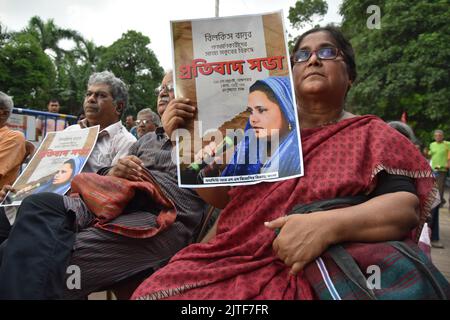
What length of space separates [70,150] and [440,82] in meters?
12.3

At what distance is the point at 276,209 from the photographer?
1.28 metres

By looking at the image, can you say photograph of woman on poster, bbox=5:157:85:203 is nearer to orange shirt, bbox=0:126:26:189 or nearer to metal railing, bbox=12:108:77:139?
orange shirt, bbox=0:126:26:189

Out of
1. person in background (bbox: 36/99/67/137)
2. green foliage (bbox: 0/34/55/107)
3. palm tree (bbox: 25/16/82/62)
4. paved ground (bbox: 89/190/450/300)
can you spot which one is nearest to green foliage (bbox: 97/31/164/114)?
→ palm tree (bbox: 25/16/82/62)

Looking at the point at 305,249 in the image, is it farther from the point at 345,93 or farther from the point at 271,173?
the point at 345,93

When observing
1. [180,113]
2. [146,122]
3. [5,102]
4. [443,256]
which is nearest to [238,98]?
[180,113]

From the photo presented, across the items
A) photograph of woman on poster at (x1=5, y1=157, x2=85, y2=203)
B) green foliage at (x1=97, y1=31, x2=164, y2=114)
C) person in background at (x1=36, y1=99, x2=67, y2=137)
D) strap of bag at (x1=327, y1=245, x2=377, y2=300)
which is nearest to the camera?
strap of bag at (x1=327, y1=245, x2=377, y2=300)

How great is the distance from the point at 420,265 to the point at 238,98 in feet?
2.26

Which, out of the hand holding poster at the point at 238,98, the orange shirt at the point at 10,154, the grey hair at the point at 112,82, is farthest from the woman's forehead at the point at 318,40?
the orange shirt at the point at 10,154

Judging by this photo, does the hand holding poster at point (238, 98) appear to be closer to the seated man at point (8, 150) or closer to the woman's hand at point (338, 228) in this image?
the woman's hand at point (338, 228)

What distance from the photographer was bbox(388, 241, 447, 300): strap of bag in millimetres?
1044

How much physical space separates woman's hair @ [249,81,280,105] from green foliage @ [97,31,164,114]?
3157cm

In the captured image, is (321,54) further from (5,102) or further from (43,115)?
(43,115)

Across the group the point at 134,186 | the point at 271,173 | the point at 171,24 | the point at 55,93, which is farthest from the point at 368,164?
the point at 55,93

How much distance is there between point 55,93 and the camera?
2648 centimetres
